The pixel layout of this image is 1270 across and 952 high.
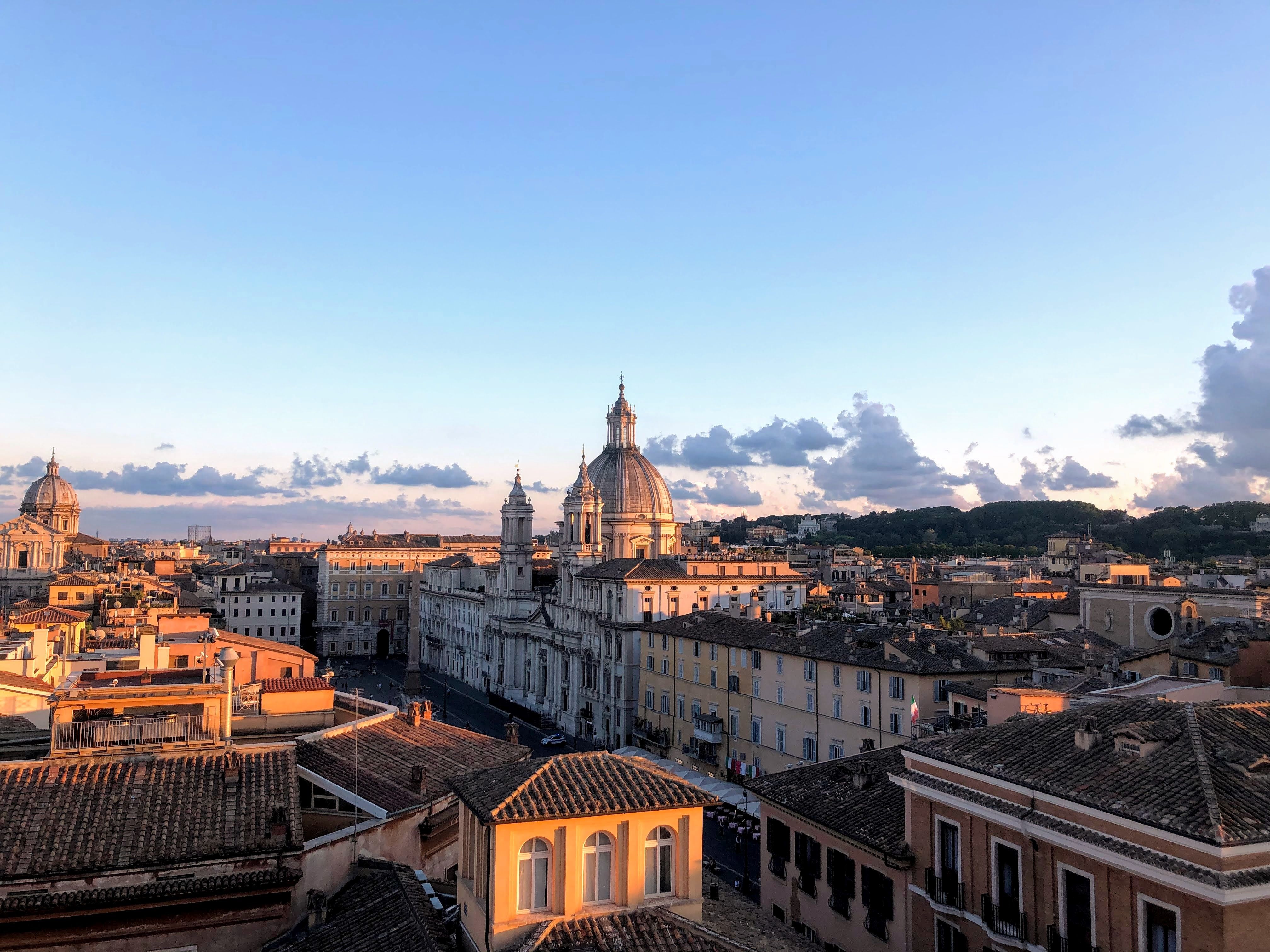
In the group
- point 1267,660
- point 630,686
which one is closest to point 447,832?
point 1267,660

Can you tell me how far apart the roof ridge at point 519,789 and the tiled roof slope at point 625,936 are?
1752 millimetres

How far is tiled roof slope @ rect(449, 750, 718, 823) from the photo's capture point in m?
13.6

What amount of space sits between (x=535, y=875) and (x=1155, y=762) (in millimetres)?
10311

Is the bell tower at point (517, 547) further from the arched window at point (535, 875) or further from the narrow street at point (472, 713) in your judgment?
the arched window at point (535, 875)

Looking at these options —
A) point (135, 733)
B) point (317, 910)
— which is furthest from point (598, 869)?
point (135, 733)

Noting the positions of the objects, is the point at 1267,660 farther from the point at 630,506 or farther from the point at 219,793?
the point at 630,506

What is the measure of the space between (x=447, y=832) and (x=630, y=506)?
71.4 metres

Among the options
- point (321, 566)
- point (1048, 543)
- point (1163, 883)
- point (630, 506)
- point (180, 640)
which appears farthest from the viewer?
point (1048, 543)

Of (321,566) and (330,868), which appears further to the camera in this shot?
(321,566)

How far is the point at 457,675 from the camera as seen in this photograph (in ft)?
346

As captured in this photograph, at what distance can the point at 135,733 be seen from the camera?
57.8ft

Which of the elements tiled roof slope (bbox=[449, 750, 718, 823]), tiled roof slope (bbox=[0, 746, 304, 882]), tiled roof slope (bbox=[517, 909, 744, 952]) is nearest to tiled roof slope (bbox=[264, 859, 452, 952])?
tiled roof slope (bbox=[0, 746, 304, 882])

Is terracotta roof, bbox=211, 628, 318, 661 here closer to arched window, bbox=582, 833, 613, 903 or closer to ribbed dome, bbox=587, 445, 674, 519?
arched window, bbox=582, 833, 613, 903

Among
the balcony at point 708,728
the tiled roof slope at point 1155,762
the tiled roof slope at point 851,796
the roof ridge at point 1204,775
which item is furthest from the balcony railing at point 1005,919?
the balcony at point 708,728
